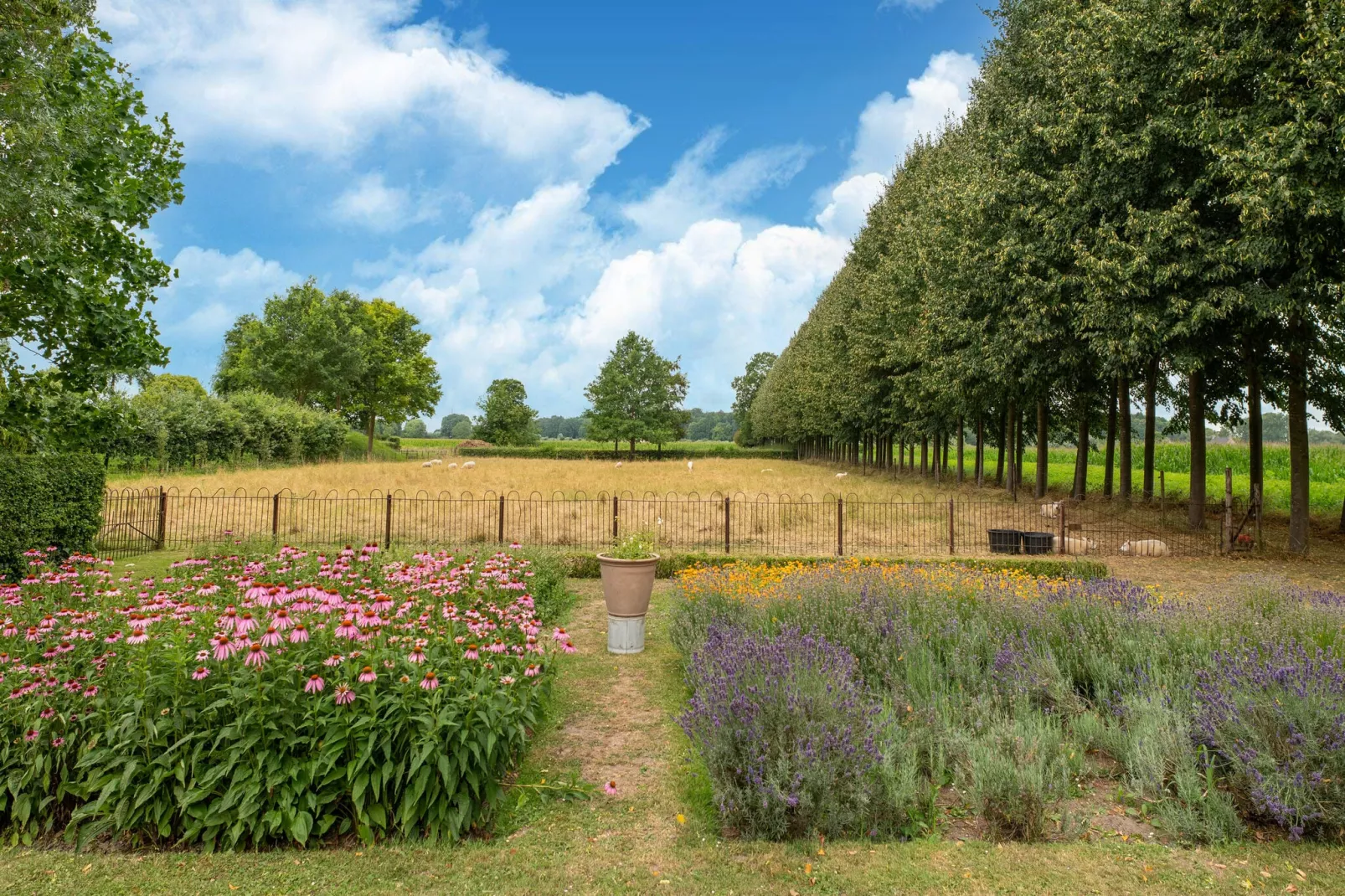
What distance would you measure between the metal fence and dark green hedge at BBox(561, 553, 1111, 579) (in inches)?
57.5

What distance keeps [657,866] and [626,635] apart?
433cm

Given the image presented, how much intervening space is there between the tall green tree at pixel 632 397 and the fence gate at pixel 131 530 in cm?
5081

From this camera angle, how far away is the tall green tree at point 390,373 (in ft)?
182

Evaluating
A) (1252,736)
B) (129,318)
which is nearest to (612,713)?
(1252,736)

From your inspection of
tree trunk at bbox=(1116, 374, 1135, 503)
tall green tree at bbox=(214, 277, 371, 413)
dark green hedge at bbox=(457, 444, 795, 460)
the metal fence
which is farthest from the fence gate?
dark green hedge at bbox=(457, 444, 795, 460)

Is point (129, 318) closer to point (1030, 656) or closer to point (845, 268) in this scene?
point (1030, 656)

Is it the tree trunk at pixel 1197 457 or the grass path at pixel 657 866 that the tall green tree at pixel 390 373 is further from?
the grass path at pixel 657 866

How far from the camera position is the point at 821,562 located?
39.9 ft

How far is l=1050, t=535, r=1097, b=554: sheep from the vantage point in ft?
49.6

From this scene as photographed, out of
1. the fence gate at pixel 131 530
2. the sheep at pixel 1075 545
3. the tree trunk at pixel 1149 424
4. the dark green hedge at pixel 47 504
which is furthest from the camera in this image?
the tree trunk at pixel 1149 424

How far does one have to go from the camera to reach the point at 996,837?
3.99 m

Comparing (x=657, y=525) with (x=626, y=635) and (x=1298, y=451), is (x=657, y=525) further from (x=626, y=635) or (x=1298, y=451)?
(x=1298, y=451)

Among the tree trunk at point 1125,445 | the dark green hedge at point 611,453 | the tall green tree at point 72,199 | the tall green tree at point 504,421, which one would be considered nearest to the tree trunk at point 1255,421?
the tree trunk at point 1125,445

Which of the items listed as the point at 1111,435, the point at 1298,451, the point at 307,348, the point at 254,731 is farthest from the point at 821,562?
the point at 307,348
